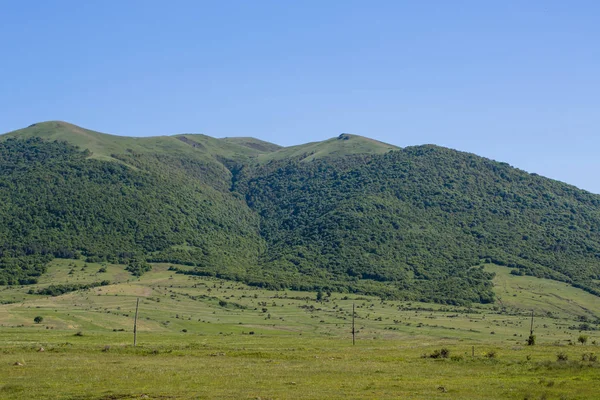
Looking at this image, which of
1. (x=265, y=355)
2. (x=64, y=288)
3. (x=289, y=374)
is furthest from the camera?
(x=64, y=288)

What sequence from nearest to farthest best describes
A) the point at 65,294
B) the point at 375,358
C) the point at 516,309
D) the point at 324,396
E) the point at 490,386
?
the point at 324,396 < the point at 490,386 < the point at 375,358 < the point at 65,294 < the point at 516,309

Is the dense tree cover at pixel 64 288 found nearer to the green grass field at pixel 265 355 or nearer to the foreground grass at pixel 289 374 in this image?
the green grass field at pixel 265 355

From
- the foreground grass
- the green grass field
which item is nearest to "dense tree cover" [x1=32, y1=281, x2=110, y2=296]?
the green grass field

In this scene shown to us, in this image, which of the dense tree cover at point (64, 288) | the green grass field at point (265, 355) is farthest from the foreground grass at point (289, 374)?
the dense tree cover at point (64, 288)

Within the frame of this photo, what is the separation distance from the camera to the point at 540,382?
Answer: 48281 mm

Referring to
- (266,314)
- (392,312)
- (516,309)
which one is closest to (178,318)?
(266,314)

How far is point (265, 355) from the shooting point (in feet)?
233

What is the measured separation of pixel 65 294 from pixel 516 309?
112 meters

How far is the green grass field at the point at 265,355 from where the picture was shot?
46188 mm

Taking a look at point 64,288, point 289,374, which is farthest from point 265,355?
point 64,288

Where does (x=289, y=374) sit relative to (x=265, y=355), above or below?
above

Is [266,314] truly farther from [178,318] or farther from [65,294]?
[65,294]

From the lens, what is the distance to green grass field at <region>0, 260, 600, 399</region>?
46.2 metres

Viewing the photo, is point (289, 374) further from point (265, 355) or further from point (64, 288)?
point (64, 288)
